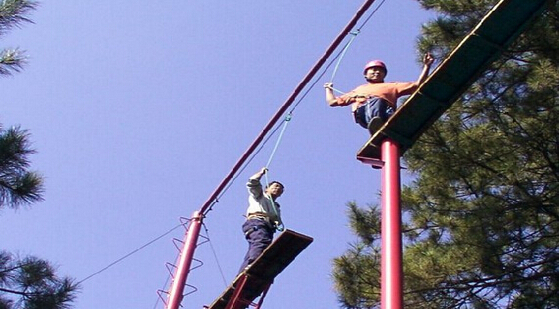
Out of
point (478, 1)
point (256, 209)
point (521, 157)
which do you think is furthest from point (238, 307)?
point (478, 1)

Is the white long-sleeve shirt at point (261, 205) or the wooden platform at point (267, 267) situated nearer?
the wooden platform at point (267, 267)

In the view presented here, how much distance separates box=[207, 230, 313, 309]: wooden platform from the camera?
6.81m

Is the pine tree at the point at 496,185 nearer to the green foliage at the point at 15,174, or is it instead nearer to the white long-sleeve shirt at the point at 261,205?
the white long-sleeve shirt at the point at 261,205

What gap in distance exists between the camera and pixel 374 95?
273 inches

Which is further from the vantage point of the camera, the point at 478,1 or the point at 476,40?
the point at 478,1

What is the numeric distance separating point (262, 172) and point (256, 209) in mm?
450

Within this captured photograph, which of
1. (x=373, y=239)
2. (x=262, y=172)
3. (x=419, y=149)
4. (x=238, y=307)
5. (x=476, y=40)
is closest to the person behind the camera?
(x=476, y=40)

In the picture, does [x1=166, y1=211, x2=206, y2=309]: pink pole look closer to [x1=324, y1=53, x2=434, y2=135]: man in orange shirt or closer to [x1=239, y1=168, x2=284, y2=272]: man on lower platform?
[x1=239, y1=168, x2=284, y2=272]: man on lower platform

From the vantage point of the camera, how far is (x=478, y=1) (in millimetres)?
9078

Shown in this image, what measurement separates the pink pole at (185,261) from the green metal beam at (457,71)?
3.18 m

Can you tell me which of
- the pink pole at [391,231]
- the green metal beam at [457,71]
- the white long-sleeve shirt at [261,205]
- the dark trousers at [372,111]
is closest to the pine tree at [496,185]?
the white long-sleeve shirt at [261,205]

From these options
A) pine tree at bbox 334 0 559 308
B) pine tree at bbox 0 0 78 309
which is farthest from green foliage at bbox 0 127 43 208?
pine tree at bbox 334 0 559 308

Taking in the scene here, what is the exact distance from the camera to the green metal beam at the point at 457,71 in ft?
18.7

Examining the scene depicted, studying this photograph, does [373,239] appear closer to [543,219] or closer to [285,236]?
[543,219]
